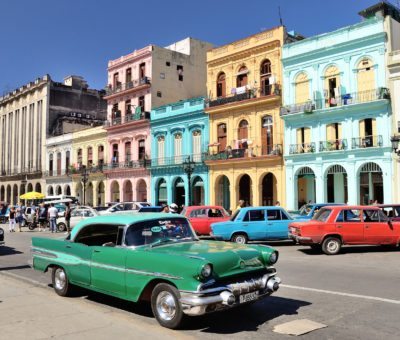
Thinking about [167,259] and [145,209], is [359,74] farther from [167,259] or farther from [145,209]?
[167,259]

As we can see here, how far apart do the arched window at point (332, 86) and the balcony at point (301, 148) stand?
2.87m

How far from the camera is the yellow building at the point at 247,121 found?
106 ft

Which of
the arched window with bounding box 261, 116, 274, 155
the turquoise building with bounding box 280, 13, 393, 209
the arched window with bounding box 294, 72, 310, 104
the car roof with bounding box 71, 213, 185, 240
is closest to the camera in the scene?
the car roof with bounding box 71, 213, 185, 240

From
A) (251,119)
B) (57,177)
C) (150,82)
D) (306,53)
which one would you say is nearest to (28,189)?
(57,177)

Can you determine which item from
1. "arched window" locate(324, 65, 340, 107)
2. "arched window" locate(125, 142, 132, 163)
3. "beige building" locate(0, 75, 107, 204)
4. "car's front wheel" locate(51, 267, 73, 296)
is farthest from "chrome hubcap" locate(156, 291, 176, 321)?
"beige building" locate(0, 75, 107, 204)

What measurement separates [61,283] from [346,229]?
9400mm

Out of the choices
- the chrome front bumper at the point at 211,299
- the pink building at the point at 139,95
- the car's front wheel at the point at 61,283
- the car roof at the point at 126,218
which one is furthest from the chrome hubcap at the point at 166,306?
the pink building at the point at 139,95

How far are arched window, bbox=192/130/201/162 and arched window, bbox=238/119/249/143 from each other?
416 cm

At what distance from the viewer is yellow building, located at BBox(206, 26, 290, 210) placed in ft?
106

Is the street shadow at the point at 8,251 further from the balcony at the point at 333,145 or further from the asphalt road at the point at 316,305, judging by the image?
the balcony at the point at 333,145

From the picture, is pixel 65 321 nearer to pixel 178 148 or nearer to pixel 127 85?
pixel 178 148

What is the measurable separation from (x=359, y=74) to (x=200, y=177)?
15.1m

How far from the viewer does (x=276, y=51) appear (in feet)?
107

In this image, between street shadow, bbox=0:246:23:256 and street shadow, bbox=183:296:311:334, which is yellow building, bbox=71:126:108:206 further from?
street shadow, bbox=183:296:311:334
